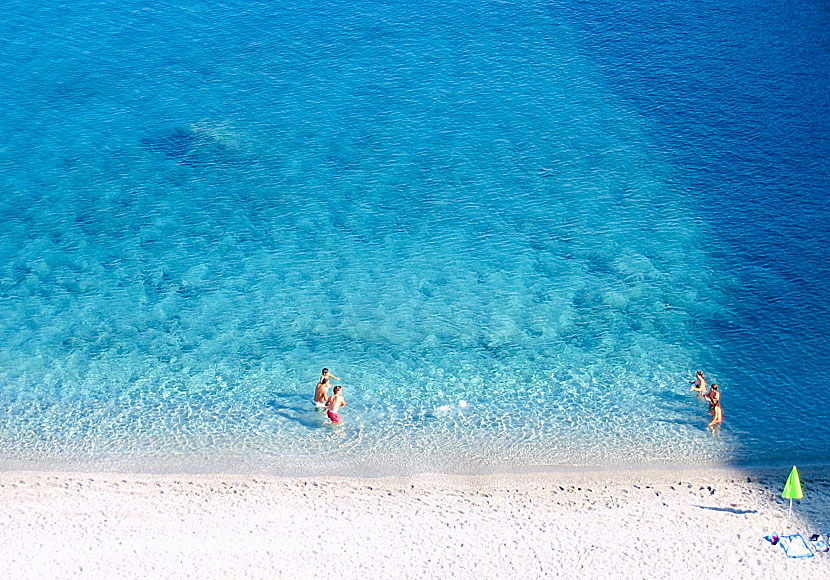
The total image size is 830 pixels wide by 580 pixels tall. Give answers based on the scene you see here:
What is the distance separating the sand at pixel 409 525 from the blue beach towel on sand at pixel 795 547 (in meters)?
0.28

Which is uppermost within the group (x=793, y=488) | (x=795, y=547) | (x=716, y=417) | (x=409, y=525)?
(x=793, y=488)

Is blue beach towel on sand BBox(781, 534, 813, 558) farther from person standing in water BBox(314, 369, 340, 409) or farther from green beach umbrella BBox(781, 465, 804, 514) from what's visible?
person standing in water BBox(314, 369, 340, 409)

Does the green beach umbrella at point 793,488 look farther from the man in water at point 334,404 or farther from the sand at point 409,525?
the man in water at point 334,404

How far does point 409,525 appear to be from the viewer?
23625 millimetres

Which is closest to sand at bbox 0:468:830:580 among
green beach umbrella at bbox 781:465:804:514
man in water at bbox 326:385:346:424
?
green beach umbrella at bbox 781:465:804:514

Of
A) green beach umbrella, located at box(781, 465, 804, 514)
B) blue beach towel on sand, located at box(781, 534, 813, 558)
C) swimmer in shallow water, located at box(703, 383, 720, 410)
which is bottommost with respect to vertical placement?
swimmer in shallow water, located at box(703, 383, 720, 410)

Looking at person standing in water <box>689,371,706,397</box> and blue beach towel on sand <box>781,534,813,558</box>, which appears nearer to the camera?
blue beach towel on sand <box>781,534,813,558</box>

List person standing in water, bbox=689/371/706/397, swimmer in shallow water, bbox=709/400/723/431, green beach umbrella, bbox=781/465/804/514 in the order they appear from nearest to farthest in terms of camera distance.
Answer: green beach umbrella, bbox=781/465/804/514
swimmer in shallow water, bbox=709/400/723/431
person standing in water, bbox=689/371/706/397

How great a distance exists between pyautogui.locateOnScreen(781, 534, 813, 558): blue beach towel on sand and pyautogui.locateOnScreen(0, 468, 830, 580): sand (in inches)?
10.9

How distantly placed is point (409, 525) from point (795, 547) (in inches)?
394

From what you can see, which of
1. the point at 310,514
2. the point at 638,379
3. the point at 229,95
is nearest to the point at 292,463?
the point at 310,514

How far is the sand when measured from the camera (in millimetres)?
22219

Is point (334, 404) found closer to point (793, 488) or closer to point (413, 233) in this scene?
point (413, 233)

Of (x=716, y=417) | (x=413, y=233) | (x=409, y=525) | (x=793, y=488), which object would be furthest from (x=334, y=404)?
(x=793, y=488)
